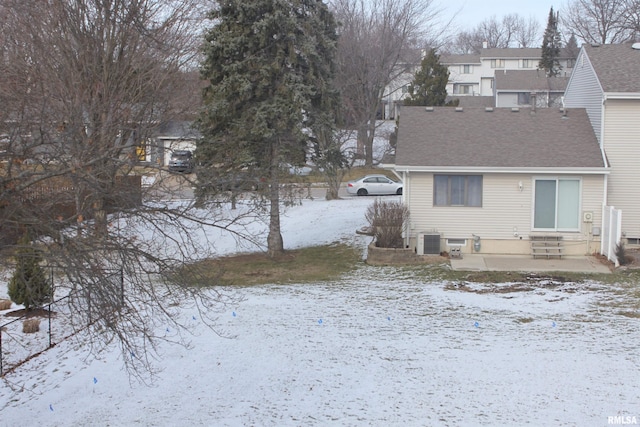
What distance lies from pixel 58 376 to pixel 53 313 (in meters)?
3.00

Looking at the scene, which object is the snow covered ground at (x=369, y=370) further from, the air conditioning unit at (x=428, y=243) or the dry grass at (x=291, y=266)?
the air conditioning unit at (x=428, y=243)

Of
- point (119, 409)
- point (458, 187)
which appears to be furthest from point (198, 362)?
point (458, 187)

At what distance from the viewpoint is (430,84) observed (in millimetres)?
35125

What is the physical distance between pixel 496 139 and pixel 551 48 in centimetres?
4843

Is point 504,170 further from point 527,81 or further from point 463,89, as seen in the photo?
point 463,89

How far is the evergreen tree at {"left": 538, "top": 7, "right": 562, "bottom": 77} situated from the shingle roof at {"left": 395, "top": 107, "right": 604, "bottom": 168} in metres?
44.2

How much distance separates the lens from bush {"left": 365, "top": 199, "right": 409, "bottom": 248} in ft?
61.9

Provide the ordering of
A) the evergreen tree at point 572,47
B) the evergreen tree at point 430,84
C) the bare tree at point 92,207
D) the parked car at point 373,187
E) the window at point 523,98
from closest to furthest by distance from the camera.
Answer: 1. the bare tree at point 92,207
2. the parked car at point 373,187
3. the evergreen tree at point 430,84
4. the window at point 523,98
5. the evergreen tree at point 572,47

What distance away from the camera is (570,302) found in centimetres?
1453

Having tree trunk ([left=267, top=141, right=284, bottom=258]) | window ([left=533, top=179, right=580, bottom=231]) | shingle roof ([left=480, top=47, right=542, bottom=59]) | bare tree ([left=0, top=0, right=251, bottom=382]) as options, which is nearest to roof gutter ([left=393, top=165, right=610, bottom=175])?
window ([left=533, top=179, right=580, bottom=231])

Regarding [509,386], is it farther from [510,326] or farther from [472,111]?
[472,111]

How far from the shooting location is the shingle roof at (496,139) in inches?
750

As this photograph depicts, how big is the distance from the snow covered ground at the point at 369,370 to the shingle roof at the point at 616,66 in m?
7.01

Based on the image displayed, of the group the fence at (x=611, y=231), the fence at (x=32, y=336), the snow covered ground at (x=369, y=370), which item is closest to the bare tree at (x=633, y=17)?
the fence at (x=611, y=231)
